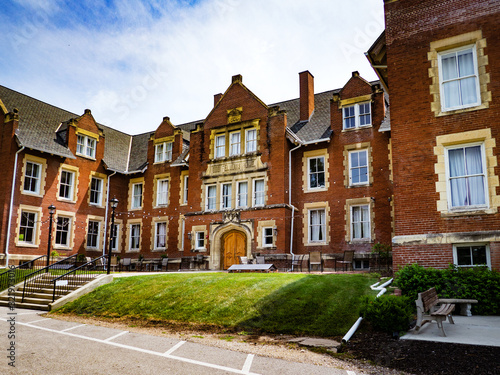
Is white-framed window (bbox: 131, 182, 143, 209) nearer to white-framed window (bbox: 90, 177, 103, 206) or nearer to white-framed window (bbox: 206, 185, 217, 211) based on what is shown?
white-framed window (bbox: 90, 177, 103, 206)

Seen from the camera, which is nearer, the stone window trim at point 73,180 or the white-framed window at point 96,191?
the stone window trim at point 73,180

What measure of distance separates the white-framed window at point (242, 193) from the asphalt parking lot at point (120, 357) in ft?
50.2

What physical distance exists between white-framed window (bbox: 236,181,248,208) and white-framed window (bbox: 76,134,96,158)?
1165 cm

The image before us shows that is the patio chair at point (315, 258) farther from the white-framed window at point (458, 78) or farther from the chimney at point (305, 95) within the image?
the white-framed window at point (458, 78)

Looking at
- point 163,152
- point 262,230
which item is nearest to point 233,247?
point 262,230

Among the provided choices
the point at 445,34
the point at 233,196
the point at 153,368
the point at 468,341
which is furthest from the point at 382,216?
the point at 153,368

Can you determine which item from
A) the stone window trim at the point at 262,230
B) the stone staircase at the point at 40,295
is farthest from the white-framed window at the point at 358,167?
the stone staircase at the point at 40,295

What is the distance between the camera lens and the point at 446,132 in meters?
13.7

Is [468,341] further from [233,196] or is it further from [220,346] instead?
[233,196]

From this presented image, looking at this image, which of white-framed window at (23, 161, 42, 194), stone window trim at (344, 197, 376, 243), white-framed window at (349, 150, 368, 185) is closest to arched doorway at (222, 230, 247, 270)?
stone window trim at (344, 197, 376, 243)

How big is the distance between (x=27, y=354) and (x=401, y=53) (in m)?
13.9

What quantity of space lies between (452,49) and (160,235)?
22.5 m

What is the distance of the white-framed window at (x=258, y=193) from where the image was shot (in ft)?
83.3

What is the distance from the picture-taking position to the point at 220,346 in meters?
9.47
